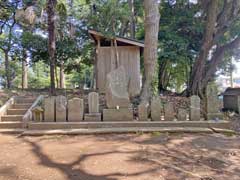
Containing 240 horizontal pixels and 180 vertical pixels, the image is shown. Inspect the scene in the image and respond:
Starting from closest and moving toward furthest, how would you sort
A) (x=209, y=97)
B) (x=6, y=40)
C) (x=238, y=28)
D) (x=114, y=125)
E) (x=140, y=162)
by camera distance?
1. (x=140, y=162)
2. (x=114, y=125)
3. (x=209, y=97)
4. (x=238, y=28)
5. (x=6, y=40)

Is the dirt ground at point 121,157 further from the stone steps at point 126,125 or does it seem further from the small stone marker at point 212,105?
the small stone marker at point 212,105

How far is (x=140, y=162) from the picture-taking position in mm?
3641

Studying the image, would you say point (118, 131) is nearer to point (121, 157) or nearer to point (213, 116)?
point (121, 157)

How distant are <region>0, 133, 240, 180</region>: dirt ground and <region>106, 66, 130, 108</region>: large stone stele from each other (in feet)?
3.71

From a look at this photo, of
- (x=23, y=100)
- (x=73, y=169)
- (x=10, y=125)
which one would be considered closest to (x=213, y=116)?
(x=73, y=169)

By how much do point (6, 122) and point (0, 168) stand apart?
2.83m

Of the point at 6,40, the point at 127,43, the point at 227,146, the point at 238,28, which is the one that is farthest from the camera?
the point at 6,40

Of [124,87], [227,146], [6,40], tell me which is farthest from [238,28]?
[6,40]

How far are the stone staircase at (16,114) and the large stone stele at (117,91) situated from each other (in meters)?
2.17

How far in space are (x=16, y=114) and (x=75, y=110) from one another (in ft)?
5.41

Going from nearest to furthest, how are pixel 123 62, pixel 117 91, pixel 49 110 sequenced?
pixel 49 110 < pixel 117 91 < pixel 123 62

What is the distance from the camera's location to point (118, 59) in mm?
10109

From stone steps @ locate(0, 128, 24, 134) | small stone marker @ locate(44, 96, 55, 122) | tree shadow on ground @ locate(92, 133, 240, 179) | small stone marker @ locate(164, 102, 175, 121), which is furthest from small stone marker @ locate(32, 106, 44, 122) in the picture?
small stone marker @ locate(164, 102, 175, 121)

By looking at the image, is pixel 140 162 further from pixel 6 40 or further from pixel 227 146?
pixel 6 40
